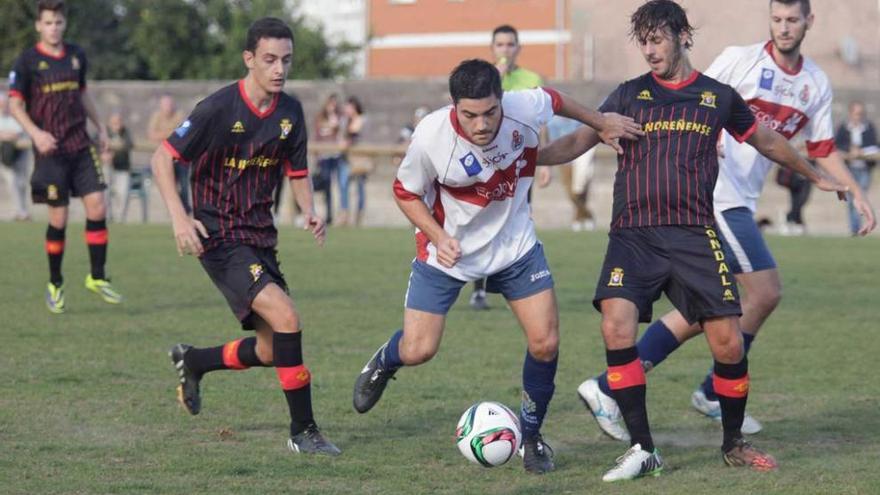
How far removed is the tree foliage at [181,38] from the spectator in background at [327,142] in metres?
16.2

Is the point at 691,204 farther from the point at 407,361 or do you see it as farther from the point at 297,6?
the point at 297,6

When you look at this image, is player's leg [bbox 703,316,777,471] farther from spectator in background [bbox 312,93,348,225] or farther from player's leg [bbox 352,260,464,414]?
spectator in background [bbox 312,93,348,225]

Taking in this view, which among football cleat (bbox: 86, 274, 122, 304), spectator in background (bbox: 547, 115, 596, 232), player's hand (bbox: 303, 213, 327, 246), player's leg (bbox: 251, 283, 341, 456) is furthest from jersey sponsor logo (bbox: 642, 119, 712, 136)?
spectator in background (bbox: 547, 115, 596, 232)

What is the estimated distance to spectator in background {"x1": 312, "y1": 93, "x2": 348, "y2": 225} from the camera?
861 inches

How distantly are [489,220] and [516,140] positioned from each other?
40 cm

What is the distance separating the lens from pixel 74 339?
32.1ft

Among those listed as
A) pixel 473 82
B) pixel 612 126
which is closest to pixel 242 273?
pixel 473 82

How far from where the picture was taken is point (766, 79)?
731cm

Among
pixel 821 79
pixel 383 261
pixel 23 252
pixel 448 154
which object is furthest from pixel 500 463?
pixel 23 252

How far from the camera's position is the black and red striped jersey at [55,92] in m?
11.1

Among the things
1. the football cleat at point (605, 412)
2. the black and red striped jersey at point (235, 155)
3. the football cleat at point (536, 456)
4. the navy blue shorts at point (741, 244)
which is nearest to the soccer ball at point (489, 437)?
the football cleat at point (536, 456)

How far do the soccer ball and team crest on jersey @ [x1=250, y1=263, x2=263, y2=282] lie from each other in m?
1.29

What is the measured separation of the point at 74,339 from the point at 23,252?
660 cm

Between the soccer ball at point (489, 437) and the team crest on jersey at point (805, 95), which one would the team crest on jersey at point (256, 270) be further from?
the team crest on jersey at point (805, 95)
